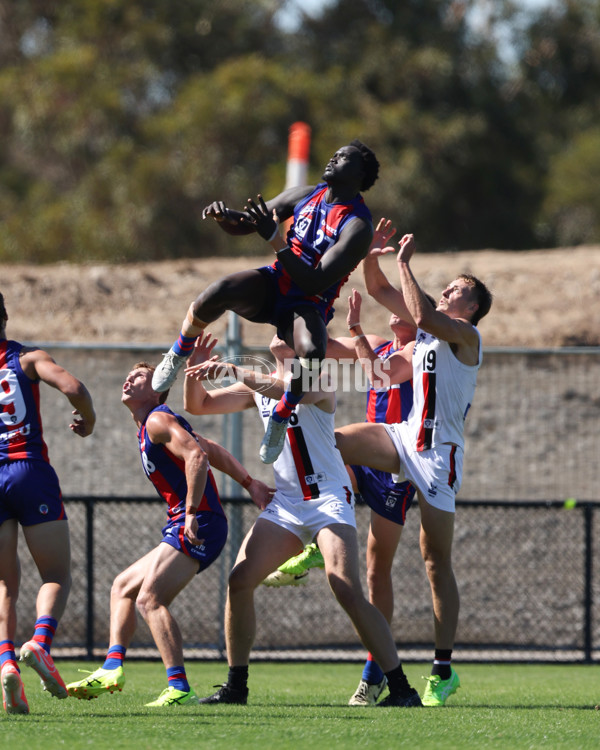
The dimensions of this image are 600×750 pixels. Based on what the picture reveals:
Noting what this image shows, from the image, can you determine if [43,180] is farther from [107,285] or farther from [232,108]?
[107,285]

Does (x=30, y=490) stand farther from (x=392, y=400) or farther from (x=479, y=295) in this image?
(x=479, y=295)

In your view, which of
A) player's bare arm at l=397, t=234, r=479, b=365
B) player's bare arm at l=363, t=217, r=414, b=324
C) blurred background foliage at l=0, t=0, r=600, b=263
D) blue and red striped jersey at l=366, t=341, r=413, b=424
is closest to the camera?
player's bare arm at l=397, t=234, r=479, b=365

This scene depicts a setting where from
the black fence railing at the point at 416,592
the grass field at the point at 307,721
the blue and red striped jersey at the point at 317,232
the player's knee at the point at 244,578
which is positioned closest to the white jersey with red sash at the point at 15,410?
the player's knee at the point at 244,578

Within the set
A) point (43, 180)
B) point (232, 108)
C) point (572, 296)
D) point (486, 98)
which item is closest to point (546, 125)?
point (486, 98)

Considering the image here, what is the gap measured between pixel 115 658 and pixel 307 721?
118cm

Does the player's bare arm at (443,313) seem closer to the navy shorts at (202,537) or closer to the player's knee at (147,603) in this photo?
the navy shorts at (202,537)

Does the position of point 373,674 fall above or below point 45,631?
below

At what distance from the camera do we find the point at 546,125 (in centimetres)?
3200

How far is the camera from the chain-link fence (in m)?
10.7

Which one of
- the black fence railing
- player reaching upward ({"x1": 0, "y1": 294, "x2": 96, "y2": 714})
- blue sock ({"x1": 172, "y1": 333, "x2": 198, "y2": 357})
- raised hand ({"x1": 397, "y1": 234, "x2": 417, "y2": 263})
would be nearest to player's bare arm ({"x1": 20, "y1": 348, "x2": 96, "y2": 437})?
player reaching upward ({"x1": 0, "y1": 294, "x2": 96, "y2": 714})

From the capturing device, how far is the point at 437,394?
7023 millimetres

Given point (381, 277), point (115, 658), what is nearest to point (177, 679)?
point (115, 658)

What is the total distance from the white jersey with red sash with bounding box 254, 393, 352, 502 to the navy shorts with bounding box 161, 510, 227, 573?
41 cm

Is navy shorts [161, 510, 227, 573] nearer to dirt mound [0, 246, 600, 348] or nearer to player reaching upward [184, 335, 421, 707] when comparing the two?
player reaching upward [184, 335, 421, 707]
